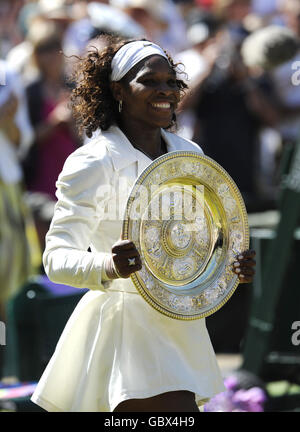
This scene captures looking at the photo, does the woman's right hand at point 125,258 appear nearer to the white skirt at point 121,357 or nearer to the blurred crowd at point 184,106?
the white skirt at point 121,357

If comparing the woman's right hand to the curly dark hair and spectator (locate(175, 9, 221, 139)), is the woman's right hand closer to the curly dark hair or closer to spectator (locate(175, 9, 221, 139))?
the curly dark hair

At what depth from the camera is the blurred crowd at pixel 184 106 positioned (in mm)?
6676

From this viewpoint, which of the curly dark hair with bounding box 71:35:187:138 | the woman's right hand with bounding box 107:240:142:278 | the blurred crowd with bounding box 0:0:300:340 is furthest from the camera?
the blurred crowd with bounding box 0:0:300:340

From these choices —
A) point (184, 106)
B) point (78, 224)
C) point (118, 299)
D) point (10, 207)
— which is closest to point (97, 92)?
point (78, 224)

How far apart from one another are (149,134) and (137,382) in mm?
826

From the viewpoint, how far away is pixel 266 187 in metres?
7.85

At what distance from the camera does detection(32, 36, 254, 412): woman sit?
3166mm

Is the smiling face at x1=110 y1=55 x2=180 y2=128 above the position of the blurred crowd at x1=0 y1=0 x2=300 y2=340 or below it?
below

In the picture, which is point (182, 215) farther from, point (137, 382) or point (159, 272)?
point (137, 382)

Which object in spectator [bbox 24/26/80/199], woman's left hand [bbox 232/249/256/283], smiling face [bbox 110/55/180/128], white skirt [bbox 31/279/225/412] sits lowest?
white skirt [bbox 31/279/225/412]

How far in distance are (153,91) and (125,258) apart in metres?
0.61

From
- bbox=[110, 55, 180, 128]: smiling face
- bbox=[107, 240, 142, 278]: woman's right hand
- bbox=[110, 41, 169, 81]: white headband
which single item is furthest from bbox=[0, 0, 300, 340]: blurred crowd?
bbox=[107, 240, 142, 278]: woman's right hand

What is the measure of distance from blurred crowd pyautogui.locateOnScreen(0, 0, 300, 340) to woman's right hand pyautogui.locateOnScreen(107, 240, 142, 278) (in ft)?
11.8

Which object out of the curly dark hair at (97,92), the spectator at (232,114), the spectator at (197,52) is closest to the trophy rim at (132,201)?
the curly dark hair at (97,92)
